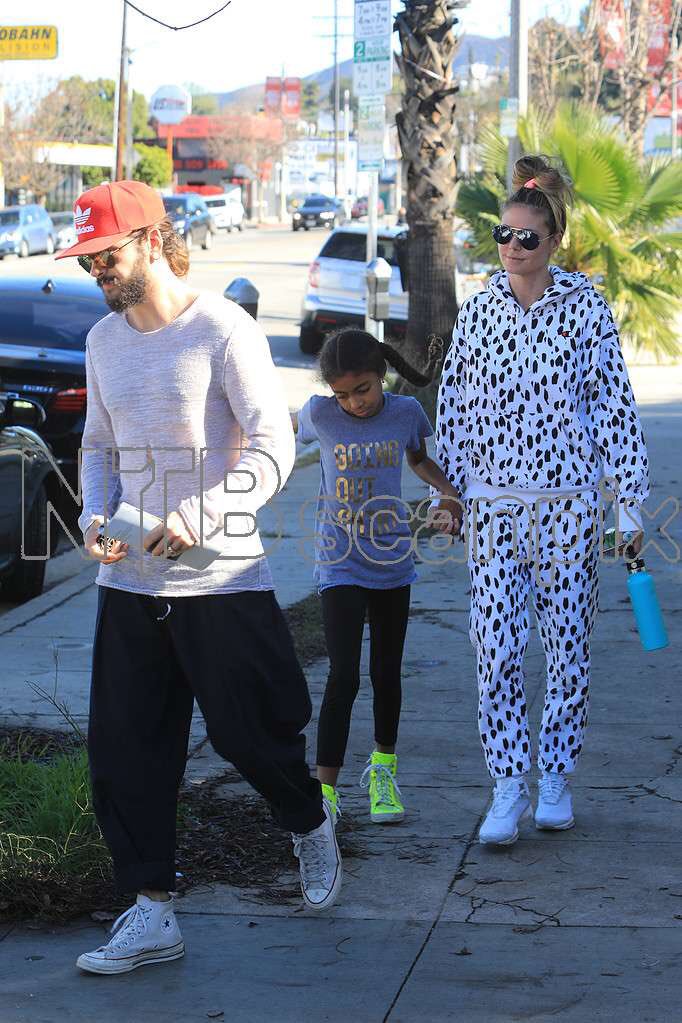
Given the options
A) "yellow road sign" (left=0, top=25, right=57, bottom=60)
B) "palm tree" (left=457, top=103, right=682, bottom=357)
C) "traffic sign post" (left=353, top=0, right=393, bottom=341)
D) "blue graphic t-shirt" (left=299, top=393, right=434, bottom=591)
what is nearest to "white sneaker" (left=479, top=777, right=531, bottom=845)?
"blue graphic t-shirt" (left=299, top=393, right=434, bottom=591)

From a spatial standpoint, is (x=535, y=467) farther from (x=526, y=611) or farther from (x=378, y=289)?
(x=378, y=289)

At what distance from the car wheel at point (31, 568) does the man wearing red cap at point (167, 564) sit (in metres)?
4.93

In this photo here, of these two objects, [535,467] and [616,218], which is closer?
[535,467]

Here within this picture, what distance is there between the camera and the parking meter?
15.1 metres

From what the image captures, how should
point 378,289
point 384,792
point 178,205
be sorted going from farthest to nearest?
point 178,205 < point 378,289 < point 384,792

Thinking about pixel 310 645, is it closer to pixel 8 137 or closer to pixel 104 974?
pixel 104 974

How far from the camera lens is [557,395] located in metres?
4.68

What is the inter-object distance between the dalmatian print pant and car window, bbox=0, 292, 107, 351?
6.57 meters

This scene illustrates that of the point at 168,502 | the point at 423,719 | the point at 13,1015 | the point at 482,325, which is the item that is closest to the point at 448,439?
the point at 482,325

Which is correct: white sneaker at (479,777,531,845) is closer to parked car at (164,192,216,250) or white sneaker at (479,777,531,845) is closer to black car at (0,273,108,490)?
black car at (0,273,108,490)

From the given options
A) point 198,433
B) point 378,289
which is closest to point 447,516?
point 198,433

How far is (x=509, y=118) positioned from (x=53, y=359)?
916 cm

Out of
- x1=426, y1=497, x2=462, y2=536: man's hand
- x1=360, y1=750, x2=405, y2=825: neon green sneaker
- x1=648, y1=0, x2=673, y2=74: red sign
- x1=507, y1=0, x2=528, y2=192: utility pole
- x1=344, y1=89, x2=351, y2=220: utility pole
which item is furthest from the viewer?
x1=344, y1=89, x2=351, y2=220: utility pole

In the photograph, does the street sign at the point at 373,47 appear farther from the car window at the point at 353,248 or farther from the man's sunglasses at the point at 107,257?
the man's sunglasses at the point at 107,257
